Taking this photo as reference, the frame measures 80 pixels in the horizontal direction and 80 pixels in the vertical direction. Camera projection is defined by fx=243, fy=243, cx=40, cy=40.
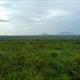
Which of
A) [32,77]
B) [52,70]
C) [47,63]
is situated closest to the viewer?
[32,77]

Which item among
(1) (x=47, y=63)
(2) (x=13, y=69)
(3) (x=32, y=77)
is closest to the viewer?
(3) (x=32, y=77)

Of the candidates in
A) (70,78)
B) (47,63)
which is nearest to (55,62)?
(47,63)

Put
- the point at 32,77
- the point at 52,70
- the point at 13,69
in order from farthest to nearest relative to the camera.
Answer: the point at 52,70 → the point at 13,69 → the point at 32,77

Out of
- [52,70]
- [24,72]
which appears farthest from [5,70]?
[52,70]

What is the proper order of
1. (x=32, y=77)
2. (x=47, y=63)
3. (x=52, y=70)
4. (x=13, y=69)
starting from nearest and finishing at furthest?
(x=32, y=77) → (x=13, y=69) → (x=52, y=70) → (x=47, y=63)

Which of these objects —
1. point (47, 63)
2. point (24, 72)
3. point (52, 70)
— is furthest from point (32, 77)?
point (47, 63)

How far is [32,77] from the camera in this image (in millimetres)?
10734

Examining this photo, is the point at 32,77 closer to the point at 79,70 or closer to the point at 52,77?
the point at 52,77

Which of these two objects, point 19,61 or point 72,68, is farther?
point 19,61

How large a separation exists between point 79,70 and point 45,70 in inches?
71.2

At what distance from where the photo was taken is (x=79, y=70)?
1234 centimetres

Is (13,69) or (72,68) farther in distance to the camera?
(72,68)

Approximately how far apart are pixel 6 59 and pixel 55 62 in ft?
10.0

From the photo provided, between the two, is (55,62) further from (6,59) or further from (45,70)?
(6,59)
